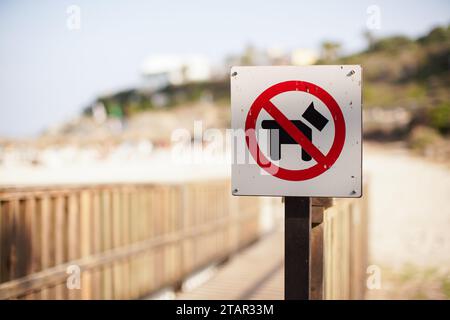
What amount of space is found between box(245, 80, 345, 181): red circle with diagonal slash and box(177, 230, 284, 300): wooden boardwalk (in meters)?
5.17

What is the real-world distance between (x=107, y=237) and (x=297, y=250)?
492cm

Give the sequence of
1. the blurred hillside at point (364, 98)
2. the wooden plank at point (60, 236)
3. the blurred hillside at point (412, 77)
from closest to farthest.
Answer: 1. the wooden plank at point (60, 236)
2. the blurred hillside at point (364, 98)
3. the blurred hillside at point (412, 77)

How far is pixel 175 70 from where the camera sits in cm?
15412

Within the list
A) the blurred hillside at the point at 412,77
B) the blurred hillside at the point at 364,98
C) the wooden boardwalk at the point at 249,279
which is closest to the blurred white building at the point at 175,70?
the blurred hillside at the point at 364,98

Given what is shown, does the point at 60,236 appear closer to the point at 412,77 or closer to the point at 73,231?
the point at 73,231

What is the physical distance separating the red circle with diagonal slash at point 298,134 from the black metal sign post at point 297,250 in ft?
0.61

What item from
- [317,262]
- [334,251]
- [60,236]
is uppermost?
[317,262]

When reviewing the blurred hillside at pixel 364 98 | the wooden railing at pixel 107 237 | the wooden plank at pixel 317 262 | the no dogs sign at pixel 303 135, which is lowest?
the wooden railing at pixel 107 237

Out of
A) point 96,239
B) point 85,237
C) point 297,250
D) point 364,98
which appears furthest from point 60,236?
point 364,98

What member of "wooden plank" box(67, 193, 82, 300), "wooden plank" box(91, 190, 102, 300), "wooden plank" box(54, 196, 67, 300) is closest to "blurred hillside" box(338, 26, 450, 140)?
"wooden plank" box(91, 190, 102, 300)

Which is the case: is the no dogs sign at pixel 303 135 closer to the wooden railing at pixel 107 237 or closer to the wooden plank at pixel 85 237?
the wooden railing at pixel 107 237

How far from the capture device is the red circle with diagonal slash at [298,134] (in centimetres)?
244

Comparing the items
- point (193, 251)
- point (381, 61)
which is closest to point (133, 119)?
point (381, 61)
